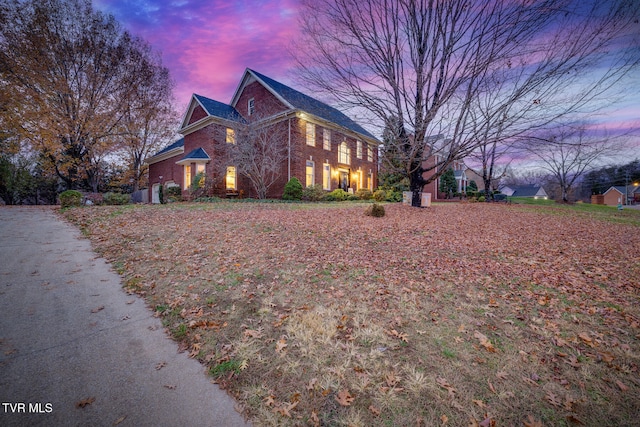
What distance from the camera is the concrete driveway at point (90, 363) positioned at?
2156mm

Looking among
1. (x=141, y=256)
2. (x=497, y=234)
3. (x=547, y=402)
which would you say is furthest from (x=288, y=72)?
(x=547, y=402)

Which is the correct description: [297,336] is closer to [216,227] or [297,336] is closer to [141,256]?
[141,256]

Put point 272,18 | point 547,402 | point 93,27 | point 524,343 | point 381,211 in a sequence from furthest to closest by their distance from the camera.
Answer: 1. point 93,27
2. point 381,211
3. point 272,18
4. point 524,343
5. point 547,402

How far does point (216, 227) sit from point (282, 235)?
2.38 m

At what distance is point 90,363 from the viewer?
2.69m

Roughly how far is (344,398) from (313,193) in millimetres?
16056

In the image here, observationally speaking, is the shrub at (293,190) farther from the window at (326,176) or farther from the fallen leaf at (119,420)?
the fallen leaf at (119,420)

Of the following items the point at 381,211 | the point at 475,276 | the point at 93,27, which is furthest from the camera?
the point at 93,27

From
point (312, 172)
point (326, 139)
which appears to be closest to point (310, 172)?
point (312, 172)

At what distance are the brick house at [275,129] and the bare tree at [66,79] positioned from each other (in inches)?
199

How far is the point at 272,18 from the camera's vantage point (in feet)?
24.7

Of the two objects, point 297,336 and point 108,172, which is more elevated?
point 108,172

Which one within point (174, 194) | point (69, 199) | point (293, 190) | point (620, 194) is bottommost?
point (69, 199)

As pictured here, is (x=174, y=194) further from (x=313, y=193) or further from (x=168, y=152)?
(x=313, y=193)
